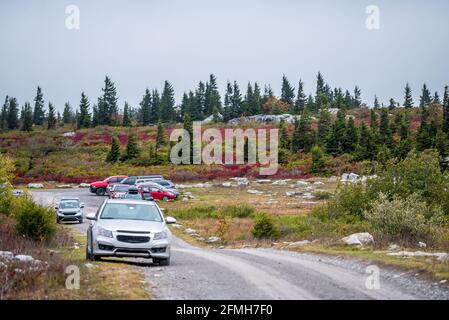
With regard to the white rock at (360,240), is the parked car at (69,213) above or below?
below

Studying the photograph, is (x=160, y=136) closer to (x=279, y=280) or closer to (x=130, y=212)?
(x=130, y=212)

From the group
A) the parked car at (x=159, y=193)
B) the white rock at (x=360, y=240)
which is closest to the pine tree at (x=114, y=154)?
the parked car at (x=159, y=193)

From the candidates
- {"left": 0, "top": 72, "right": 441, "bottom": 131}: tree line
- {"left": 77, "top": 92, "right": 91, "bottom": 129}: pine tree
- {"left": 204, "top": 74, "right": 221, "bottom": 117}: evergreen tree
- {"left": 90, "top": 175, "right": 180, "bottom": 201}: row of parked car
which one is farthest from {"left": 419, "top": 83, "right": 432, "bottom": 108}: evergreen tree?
{"left": 90, "top": 175, "right": 180, "bottom": 201}: row of parked car

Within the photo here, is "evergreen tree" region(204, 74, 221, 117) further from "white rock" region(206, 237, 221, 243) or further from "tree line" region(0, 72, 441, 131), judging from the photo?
"white rock" region(206, 237, 221, 243)

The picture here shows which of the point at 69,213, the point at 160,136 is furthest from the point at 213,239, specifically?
the point at 160,136

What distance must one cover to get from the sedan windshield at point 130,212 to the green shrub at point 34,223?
6.85m

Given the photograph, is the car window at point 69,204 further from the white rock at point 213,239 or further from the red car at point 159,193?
the red car at point 159,193

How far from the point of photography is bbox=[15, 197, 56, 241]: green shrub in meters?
21.2

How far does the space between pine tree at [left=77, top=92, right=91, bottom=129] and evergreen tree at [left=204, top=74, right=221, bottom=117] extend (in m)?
28.5

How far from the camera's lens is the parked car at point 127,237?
46.3 ft

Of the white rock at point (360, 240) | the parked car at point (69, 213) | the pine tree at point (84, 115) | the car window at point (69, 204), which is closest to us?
the white rock at point (360, 240)

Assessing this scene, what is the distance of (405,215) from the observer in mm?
20594
